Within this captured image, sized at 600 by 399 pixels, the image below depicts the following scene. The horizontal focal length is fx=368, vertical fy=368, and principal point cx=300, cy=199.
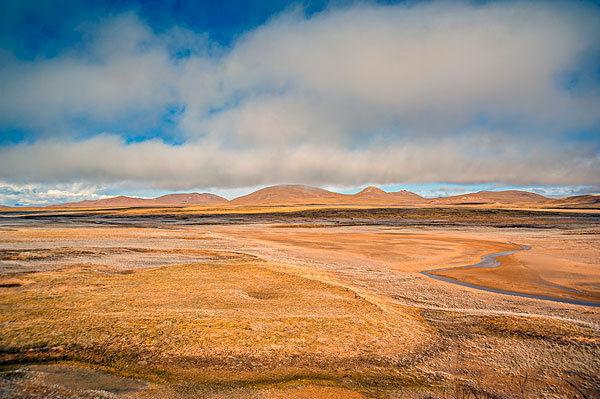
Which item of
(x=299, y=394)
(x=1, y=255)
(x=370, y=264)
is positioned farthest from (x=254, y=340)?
(x=1, y=255)

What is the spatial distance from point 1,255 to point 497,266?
36.5 m

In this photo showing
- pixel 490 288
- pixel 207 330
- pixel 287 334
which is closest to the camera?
pixel 287 334

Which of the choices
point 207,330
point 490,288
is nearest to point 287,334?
point 207,330

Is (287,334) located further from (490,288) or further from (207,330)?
(490,288)

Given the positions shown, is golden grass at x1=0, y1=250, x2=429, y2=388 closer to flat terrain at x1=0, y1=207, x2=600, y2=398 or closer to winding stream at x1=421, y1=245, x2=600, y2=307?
flat terrain at x1=0, y1=207, x2=600, y2=398

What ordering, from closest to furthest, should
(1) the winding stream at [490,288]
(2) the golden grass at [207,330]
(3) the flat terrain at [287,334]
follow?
(3) the flat terrain at [287,334] → (2) the golden grass at [207,330] → (1) the winding stream at [490,288]

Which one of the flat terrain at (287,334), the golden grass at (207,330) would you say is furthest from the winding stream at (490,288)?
the golden grass at (207,330)

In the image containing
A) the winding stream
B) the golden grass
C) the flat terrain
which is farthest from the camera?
the winding stream

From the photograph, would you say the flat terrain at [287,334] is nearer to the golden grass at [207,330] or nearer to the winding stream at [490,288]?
the golden grass at [207,330]

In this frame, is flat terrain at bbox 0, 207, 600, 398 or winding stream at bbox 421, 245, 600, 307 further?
winding stream at bbox 421, 245, 600, 307

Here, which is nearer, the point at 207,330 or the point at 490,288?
the point at 207,330

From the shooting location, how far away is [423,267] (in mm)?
26469

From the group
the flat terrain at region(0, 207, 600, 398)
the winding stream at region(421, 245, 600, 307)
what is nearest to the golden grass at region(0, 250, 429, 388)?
the flat terrain at region(0, 207, 600, 398)

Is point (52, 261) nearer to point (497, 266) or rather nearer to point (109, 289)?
point (109, 289)
